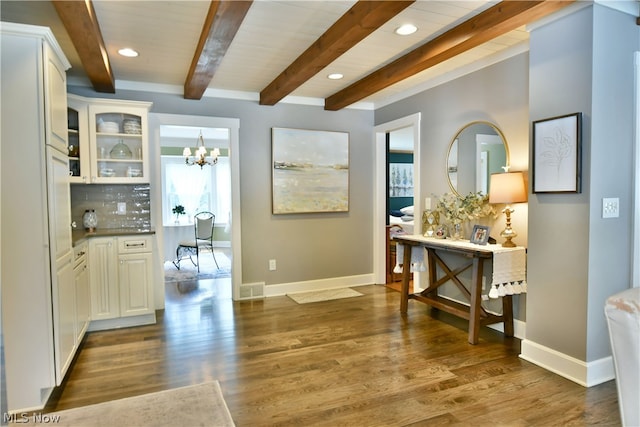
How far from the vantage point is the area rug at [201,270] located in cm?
591

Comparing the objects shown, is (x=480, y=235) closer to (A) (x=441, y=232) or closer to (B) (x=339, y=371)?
(A) (x=441, y=232)

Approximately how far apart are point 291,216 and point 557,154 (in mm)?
3049

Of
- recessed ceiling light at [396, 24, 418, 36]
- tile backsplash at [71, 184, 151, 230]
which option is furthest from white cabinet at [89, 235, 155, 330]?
recessed ceiling light at [396, 24, 418, 36]

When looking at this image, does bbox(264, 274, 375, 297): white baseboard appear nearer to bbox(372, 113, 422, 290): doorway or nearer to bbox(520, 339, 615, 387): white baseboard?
bbox(372, 113, 422, 290): doorway

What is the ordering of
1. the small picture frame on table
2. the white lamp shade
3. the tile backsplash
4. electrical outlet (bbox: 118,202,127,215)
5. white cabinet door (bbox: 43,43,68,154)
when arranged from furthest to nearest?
electrical outlet (bbox: 118,202,127,215), the tile backsplash, the small picture frame on table, the white lamp shade, white cabinet door (bbox: 43,43,68,154)

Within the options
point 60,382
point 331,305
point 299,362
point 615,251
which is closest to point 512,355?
point 615,251

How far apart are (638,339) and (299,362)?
2166 millimetres

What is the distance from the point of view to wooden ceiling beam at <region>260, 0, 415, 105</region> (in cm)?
235

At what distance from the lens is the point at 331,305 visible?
434 cm

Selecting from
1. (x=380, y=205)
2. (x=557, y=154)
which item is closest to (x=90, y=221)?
(x=380, y=205)

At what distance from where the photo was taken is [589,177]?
7.97ft

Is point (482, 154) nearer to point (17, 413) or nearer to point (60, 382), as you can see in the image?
point (60, 382)

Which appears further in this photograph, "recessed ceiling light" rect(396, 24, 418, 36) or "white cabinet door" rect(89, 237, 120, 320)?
"white cabinet door" rect(89, 237, 120, 320)

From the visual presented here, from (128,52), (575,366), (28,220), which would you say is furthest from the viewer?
(128,52)
